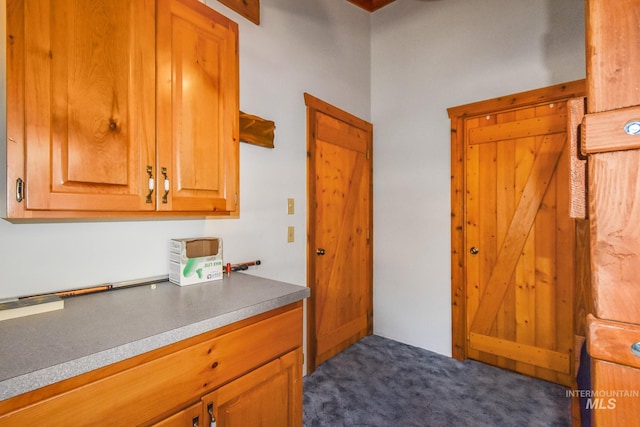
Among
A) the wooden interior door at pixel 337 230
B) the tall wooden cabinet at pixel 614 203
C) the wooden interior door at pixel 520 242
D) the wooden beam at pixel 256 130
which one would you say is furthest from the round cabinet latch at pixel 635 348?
Answer: the wooden interior door at pixel 520 242

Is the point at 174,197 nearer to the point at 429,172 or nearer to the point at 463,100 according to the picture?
the point at 429,172

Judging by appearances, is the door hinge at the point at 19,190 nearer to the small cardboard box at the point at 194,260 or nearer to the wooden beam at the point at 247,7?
the small cardboard box at the point at 194,260

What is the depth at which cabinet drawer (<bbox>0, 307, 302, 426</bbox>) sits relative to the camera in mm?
788

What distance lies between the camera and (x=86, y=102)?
1107 mm

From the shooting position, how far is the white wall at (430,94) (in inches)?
94.7

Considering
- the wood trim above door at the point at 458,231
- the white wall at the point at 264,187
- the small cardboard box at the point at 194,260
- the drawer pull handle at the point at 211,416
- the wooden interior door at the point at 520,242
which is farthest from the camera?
the wood trim above door at the point at 458,231

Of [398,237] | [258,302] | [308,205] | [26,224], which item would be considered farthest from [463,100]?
[26,224]

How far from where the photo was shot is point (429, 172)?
9.50 feet

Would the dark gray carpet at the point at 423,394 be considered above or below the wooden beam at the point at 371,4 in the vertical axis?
below

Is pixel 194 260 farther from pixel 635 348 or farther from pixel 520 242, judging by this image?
pixel 520 242

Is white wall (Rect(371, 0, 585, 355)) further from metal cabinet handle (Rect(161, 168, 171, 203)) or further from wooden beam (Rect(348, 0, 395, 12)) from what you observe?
metal cabinet handle (Rect(161, 168, 171, 203))

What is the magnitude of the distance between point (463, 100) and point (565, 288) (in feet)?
5.58

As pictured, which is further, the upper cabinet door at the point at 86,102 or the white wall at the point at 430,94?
the white wall at the point at 430,94
